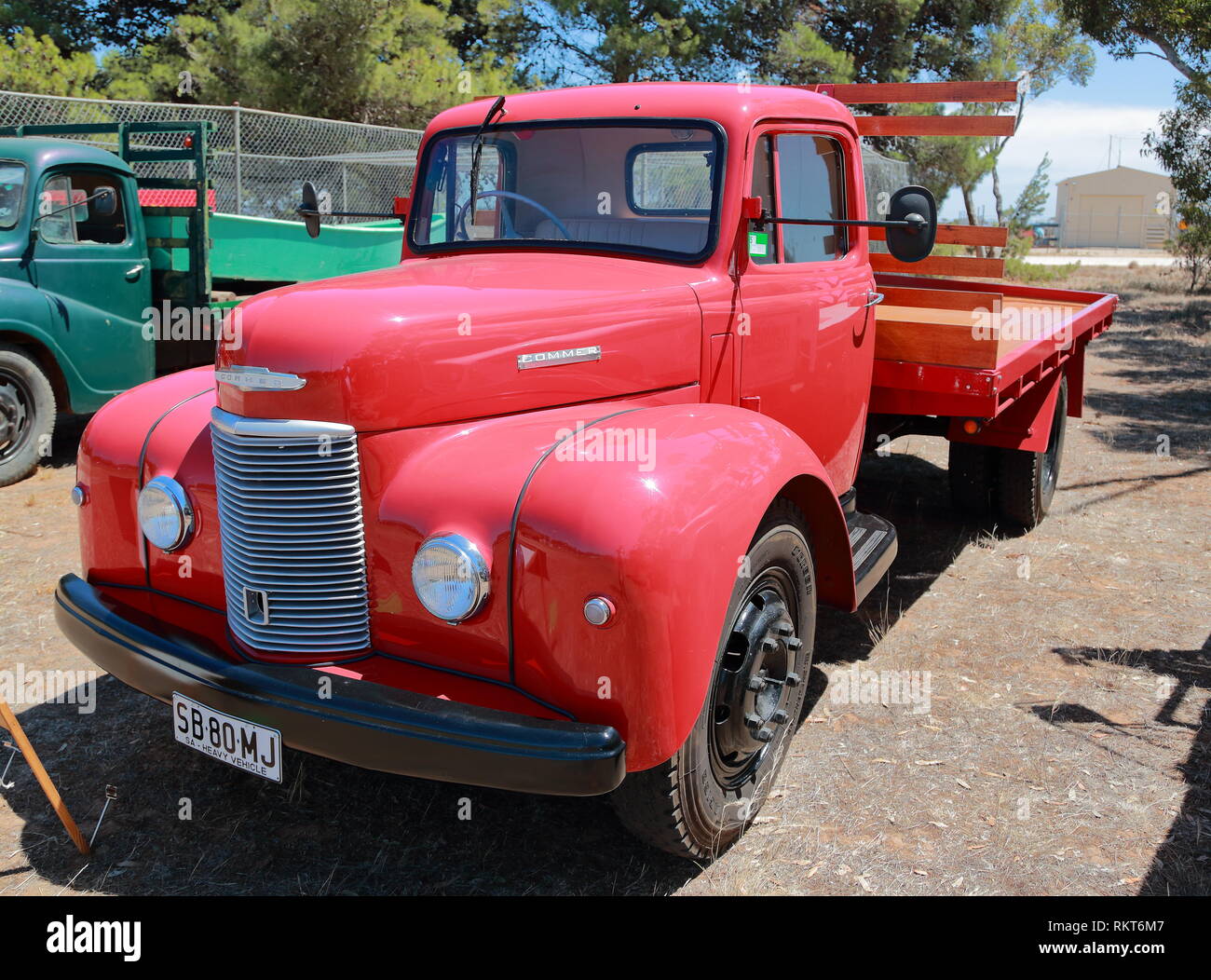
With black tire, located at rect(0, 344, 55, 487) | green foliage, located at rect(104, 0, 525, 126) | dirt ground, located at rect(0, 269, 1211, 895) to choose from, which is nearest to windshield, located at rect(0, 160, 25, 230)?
black tire, located at rect(0, 344, 55, 487)

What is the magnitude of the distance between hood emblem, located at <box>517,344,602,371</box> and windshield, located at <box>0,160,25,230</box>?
18.4 ft

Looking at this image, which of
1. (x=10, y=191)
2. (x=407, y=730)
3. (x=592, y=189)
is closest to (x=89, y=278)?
(x=10, y=191)

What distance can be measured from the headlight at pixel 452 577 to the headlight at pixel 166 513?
0.90 m

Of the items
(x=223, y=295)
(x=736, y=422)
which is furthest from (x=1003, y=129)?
(x=223, y=295)

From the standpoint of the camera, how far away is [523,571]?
2455 mm

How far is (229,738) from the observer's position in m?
2.65

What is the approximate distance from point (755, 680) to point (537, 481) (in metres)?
0.90

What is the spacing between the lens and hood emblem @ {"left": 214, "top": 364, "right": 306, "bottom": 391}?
2.66 m

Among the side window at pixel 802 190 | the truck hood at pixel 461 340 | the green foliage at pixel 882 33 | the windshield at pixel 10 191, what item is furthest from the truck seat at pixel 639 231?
the green foliage at pixel 882 33

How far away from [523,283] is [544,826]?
5.41ft

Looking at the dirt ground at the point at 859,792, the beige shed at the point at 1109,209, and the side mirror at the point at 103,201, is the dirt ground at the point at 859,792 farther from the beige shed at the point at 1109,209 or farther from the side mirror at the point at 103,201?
the beige shed at the point at 1109,209

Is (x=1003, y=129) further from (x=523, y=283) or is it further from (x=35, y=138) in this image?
(x=35, y=138)

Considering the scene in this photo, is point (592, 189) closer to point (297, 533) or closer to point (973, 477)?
point (297, 533)

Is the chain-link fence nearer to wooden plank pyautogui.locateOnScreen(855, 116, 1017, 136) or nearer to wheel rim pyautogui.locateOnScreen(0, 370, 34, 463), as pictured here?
wheel rim pyautogui.locateOnScreen(0, 370, 34, 463)
